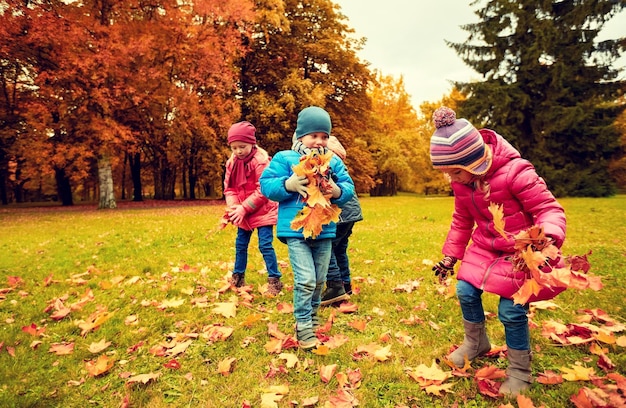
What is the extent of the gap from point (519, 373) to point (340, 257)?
7.25 ft

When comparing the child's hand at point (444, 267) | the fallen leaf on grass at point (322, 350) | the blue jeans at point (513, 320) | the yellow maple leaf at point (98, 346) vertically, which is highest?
the child's hand at point (444, 267)

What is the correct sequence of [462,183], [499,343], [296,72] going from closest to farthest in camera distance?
1. [462,183]
2. [499,343]
3. [296,72]

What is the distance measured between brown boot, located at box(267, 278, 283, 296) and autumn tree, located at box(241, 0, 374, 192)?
18.2 m

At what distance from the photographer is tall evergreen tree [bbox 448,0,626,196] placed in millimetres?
21234

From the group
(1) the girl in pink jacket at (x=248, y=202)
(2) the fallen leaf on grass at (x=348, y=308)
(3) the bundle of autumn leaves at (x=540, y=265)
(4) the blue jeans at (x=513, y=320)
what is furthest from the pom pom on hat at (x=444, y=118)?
(1) the girl in pink jacket at (x=248, y=202)

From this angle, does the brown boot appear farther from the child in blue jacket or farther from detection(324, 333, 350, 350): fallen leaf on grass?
detection(324, 333, 350, 350): fallen leaf on grass

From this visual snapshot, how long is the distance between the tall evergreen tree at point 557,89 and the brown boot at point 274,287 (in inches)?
880

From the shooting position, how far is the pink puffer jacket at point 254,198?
14.4 feet

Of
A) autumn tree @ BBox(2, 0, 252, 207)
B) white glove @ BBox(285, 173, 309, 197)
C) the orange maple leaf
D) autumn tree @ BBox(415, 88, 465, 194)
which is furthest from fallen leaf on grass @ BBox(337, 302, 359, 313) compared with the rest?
autumn tree @ BBox(415, 88, 465, 194)

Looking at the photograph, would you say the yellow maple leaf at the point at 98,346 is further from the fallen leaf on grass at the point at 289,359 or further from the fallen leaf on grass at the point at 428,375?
the fallen leaf on grass at the point at 428,375

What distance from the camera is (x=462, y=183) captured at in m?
2.55

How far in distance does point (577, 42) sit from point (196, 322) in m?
26.4

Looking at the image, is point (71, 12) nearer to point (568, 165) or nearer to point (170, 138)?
point (170, 138)

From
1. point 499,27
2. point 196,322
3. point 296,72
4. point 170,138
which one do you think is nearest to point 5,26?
point 170,138
